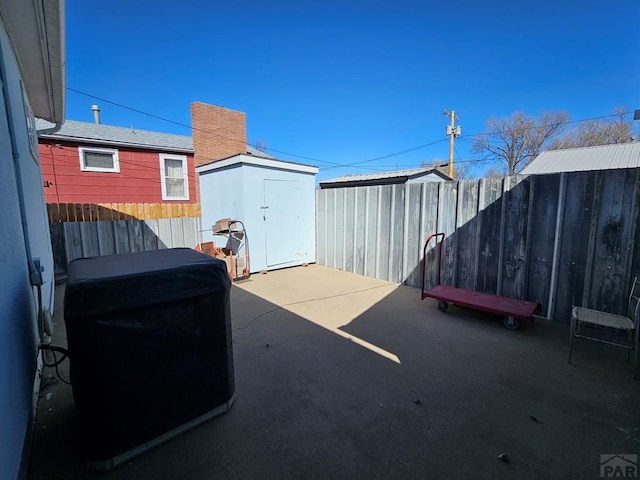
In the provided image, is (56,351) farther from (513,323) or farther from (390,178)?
(390,178)

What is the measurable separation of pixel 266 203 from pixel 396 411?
16.4 ft

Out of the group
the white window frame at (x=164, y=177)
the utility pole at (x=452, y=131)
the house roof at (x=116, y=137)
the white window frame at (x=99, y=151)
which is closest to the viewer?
the house roof at (x=116, y=137)

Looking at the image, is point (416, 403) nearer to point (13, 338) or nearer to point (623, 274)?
point (13, 338)

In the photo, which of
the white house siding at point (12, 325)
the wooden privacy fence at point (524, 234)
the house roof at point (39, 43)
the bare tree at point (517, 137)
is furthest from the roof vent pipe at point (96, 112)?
the bare tree at point (517, 137)

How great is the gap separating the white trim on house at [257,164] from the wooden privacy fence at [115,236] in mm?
1692

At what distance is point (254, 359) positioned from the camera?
107 inches

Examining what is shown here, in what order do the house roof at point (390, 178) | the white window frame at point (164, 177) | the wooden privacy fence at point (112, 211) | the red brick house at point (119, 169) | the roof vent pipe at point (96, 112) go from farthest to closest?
the roof vent pipe at point (96, 112) < the white window frame at point (164, 177) < the house roof at point (390, 178) < the red brick house at point (119, 169) < the wooden privacy fence at point (112, 211)

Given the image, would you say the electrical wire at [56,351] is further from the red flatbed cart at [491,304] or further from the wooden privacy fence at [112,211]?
the wooden privacy fence at [112,211]

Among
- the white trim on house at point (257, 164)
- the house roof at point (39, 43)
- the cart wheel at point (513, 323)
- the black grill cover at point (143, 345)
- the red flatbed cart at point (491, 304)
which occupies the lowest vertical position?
the cart wheel at point (513, 323)

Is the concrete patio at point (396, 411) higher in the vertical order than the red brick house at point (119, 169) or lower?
lower

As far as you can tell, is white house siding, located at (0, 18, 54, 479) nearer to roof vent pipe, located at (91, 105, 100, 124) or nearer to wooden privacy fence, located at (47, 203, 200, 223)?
wooden privacy fence, located at (47, 203, 200, 223)

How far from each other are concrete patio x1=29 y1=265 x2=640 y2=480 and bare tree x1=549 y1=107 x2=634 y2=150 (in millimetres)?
19297

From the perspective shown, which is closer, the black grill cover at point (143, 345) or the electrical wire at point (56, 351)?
the black grill cover at point (143, 345)

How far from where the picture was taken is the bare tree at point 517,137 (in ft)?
57.9
